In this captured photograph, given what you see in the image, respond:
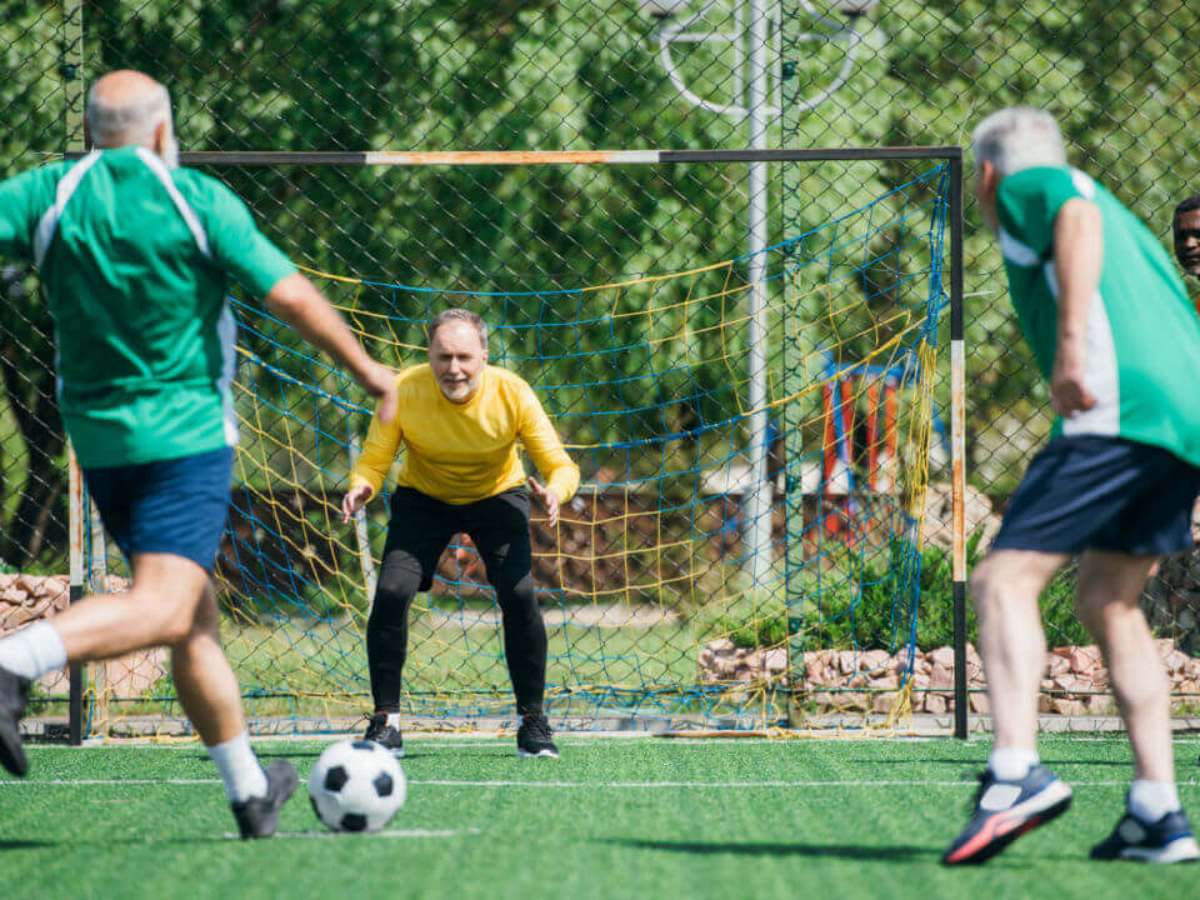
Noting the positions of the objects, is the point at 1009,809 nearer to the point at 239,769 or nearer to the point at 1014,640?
the point at 1014,640

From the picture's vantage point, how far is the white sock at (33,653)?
321cm

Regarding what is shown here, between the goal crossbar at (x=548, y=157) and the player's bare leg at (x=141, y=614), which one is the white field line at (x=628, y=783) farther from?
the goal crossbar at (x=548, y=157)

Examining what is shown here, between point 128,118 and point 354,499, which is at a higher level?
point 128,118

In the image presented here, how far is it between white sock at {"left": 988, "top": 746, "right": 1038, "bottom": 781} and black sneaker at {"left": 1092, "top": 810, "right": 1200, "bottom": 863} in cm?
37

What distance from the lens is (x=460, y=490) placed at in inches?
234

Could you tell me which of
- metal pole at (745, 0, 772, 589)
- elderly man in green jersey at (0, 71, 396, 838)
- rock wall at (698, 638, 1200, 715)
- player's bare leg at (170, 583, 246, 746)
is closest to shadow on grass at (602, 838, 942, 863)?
player's bare leg at (170, 583, 246, 746)

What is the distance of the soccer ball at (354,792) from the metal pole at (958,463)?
322 centimetres

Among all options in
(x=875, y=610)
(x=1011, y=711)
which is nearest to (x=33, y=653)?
(x=1011, y=711)

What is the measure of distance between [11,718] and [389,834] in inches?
42.4

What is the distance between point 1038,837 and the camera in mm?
3799

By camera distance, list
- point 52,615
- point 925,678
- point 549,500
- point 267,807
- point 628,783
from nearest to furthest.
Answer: point 267,807 → point 628,783 → point 549,500 → point 52,615 → point 925,678

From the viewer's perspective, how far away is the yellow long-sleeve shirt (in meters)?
5.81

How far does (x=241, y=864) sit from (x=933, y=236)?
15.3 feet

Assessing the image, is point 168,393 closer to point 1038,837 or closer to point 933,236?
point 1038,837
